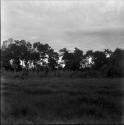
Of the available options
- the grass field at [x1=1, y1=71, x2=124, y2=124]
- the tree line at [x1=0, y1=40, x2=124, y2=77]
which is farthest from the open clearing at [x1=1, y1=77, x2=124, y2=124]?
the tree line at [x1=0, y1=40, x2=124, y2=77]

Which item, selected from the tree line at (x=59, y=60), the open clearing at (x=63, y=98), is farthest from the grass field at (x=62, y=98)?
the tree line at (x=59, y=60)

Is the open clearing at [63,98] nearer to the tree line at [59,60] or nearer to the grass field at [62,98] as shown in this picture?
the grass field at [62,98]

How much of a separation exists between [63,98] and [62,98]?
0.02 metres

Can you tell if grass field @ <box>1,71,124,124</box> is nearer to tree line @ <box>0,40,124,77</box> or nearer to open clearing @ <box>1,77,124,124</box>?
open clearing @ <box>1,77,124,124</box>

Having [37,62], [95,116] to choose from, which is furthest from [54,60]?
[95,116]

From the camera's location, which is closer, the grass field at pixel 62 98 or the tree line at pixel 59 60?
the grass field at pixel 62 98

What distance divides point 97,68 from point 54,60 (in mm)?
1137

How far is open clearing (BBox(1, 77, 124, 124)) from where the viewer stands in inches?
188

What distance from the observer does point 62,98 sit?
5.05 metres

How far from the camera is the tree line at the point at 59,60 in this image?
5.08 metres

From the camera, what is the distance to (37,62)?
5391mm

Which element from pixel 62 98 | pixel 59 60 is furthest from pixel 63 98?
pixel 59 60

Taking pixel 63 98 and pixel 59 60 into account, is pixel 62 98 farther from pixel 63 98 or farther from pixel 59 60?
pixel 59 60

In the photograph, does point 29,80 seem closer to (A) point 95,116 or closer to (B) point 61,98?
(B) point 61,98
